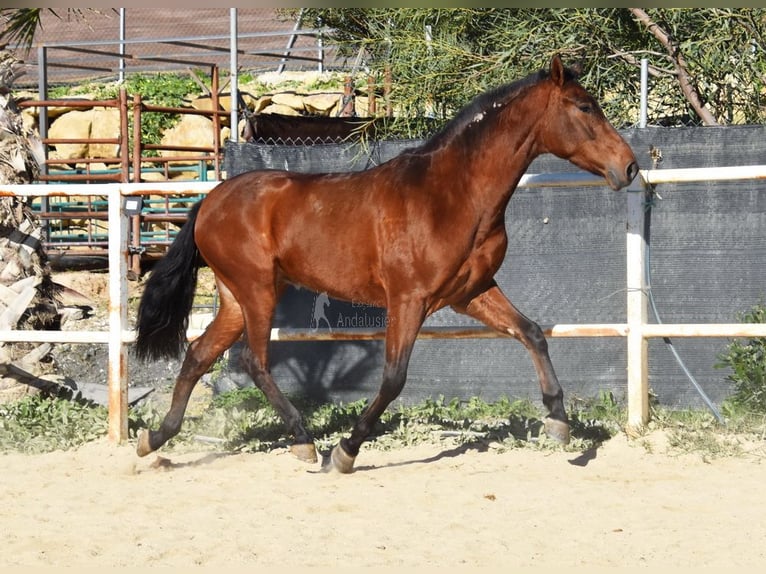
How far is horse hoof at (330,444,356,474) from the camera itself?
509 centimetres

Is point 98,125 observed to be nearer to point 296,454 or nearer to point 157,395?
point 157,395

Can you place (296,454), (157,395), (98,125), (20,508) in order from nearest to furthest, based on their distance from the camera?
(20,508) < (296,454) < (157,395) < (98,125)

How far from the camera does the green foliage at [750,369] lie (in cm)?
603

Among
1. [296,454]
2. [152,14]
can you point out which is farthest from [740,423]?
[152,14]

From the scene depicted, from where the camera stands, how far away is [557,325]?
228 inches

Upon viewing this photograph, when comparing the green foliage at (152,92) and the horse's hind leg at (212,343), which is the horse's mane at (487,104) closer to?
the horse's hind leg at (212,343)

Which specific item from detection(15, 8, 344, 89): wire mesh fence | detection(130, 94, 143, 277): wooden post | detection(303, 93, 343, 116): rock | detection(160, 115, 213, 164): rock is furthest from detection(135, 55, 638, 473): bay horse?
detection(15, 8, 344, 89): wire mesh fence

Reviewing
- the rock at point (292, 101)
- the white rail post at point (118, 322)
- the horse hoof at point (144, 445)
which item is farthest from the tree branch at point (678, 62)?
the rock at point (292, 101)

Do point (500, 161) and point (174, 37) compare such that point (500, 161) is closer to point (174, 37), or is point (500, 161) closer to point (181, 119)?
point (181, 119)

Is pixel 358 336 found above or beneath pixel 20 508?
above

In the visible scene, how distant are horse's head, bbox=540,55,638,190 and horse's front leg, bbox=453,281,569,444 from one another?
866mm

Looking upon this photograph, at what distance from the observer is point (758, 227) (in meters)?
6.33

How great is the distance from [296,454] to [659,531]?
2149mm

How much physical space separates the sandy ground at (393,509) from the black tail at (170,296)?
69 cm
